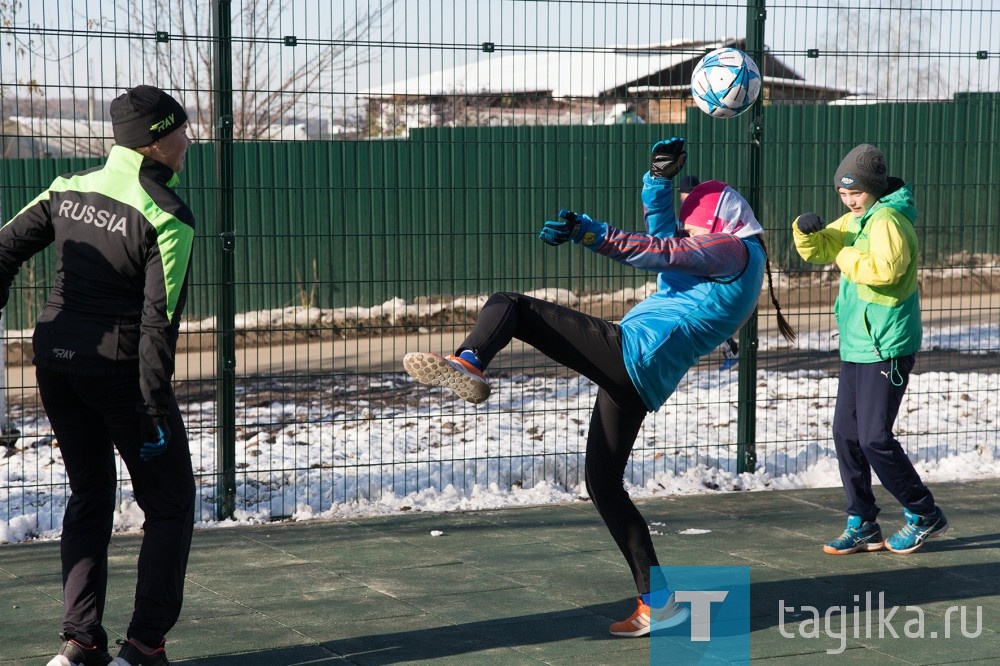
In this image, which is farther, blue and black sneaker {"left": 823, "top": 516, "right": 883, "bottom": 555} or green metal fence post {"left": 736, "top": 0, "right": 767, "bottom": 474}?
green metal fence post {"left": 736, "top": 0, "right": 767, "bottom": 474}

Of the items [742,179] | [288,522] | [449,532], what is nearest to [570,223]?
[449,532]

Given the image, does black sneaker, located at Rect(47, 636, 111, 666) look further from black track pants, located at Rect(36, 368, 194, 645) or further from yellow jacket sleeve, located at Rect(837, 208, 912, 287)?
yellow jacket sleeve, located at Rect(837, 208, 912, 287)

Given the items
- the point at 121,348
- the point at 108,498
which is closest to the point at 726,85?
A: the point at 121,348

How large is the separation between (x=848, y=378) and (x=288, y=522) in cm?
319

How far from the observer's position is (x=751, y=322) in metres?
7.75

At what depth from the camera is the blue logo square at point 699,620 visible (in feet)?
15.2

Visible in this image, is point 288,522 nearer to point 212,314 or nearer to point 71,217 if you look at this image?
point 212,314

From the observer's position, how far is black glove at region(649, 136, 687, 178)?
483cm

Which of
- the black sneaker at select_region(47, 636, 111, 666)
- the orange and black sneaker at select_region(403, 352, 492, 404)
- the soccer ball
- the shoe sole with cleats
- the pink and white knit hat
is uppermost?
the soccer ball

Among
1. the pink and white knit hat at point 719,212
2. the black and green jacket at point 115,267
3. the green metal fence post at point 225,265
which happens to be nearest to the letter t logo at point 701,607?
the pink and white knit hat at point 719,212

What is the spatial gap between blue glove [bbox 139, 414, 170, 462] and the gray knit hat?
11.6 feet

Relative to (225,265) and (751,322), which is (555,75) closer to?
(751,322)

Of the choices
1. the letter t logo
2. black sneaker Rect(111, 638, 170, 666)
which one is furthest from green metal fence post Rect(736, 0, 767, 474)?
black sneaker Rect(111, 638, 170, 666)

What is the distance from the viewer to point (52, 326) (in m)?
4.18
